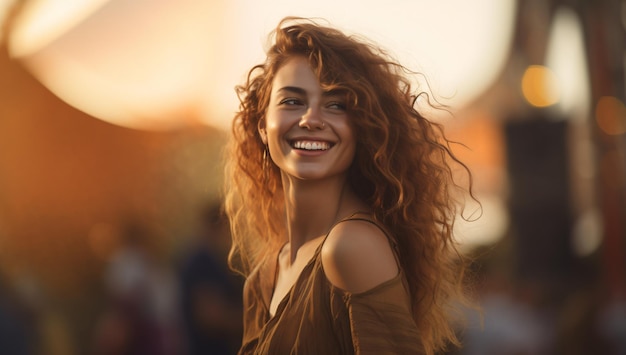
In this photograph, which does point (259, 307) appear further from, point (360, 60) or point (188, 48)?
point (188, 48)

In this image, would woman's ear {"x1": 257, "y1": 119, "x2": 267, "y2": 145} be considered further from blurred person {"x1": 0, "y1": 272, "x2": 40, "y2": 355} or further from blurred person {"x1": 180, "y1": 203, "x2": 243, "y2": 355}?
blurred person {"x1": 180, "y1": 203, "x2": 243, "y2": 355}

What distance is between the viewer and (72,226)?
813 cm

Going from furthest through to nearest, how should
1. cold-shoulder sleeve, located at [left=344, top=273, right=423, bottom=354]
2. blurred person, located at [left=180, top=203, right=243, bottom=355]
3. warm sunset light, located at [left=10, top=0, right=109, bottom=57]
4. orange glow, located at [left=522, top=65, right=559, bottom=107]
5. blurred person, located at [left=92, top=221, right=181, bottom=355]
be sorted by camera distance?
orange glow, located at [left=522, top=65, right=559, bottom=107] → warm sunset light, located at [left=10, top=0, right=109, bottom=57] → blurred person, located at [left=92, top=221, right=181, bottom=355] → blurred person, located at [left=180, top=203, right=243, bottom=355] → cold-shoulder sleeve, located at [left=344, top=273, right=423, bottom=354]

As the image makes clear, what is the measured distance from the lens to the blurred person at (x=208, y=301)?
217 inches

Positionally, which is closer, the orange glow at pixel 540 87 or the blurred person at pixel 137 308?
the blurred person at pixel 137 308

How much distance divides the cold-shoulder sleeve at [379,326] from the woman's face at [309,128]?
36 centimetres

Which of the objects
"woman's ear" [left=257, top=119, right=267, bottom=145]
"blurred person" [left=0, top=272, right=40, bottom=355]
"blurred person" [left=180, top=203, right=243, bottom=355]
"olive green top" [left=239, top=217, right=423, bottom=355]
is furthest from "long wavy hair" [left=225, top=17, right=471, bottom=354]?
"blurred person" [left=180, top=203, right=243, bottom=355]

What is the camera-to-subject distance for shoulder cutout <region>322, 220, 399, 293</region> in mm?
2242

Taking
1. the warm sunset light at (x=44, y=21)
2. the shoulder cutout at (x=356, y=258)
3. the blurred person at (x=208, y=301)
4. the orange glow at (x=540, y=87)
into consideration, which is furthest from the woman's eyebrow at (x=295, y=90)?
the orange glow at (x=540, y=87)

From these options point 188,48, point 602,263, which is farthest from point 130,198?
point 602,263

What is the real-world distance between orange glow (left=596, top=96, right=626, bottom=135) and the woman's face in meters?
7.51

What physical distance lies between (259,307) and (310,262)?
1.39 ft

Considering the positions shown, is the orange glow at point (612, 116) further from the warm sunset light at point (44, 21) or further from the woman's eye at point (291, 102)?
the woman's eye at point (291, 102)

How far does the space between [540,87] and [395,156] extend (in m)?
9.58
